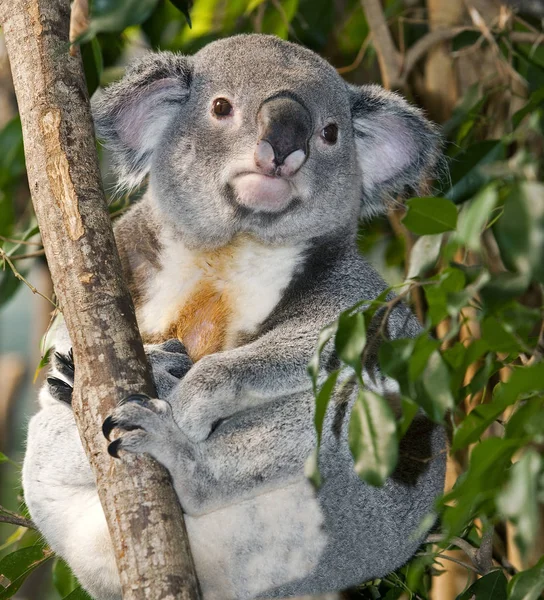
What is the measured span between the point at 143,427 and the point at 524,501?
101 centimetres

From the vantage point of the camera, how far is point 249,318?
243 cm

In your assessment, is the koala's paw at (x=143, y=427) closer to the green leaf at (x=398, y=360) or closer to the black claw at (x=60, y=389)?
the black claw at (x=60, y=389)

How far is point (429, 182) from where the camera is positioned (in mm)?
3100

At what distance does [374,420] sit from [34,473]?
143cm

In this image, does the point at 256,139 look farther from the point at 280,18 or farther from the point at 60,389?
the point at 280,18

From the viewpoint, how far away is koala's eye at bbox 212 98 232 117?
245cm

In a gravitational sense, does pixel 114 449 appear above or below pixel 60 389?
above

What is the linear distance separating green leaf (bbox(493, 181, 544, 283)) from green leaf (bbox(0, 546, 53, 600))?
5.94 feet

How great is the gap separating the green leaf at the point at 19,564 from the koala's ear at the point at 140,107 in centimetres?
120

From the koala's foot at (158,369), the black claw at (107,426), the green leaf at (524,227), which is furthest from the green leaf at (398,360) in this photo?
the koala's foot at (158,369)

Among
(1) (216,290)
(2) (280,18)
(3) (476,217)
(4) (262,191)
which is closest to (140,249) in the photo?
(1) (216,290)

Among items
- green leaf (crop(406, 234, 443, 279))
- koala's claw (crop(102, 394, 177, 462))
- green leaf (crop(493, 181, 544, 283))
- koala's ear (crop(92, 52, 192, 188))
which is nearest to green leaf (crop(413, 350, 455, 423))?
green leaf (crop(406, 234, 443, 279))

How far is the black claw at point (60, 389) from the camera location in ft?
7.27

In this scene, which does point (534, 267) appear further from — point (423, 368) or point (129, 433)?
point (129, 433)
